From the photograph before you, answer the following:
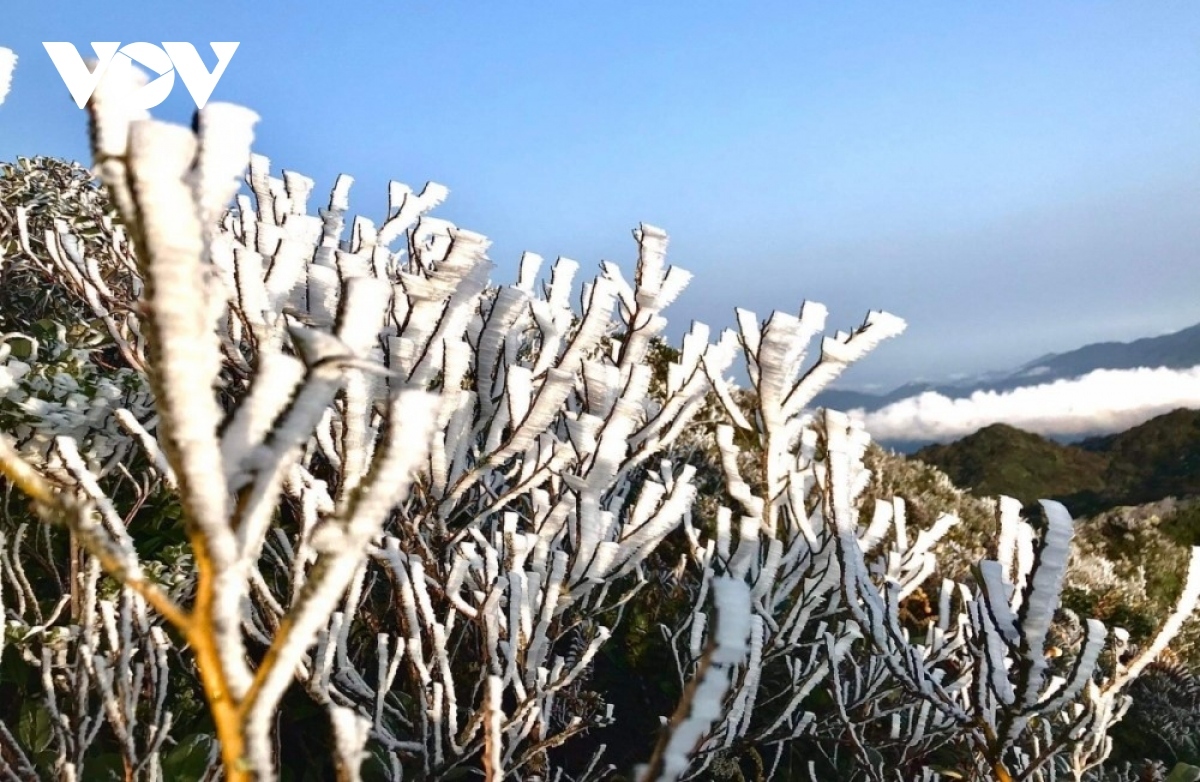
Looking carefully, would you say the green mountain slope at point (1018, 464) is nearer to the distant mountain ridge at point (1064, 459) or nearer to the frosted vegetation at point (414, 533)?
the distant mountain ridge at point (1064, 459)

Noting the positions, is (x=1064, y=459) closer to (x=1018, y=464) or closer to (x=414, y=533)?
(x=1018, y=464)

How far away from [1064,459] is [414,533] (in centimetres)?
2201

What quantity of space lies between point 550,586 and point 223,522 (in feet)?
4.83

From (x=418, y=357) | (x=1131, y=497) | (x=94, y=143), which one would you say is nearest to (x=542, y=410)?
(x=418, y=357)

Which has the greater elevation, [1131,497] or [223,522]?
[223,522]

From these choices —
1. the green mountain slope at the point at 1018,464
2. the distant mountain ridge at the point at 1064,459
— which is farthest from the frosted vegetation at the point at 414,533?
the green mountain slope at the point at 1018,464

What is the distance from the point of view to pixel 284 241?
1.90 m

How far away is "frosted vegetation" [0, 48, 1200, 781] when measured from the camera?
1.84ft

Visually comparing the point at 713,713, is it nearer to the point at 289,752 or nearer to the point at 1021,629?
the point at 1021,629

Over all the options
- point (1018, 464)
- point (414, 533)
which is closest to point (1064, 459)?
point (1018, 464)

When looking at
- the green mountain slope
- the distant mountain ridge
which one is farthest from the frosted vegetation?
the green mountain slope

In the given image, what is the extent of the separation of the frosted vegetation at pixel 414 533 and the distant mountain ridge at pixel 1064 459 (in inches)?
616

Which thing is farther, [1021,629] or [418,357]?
[418,357]

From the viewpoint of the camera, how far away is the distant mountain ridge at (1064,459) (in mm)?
17609
